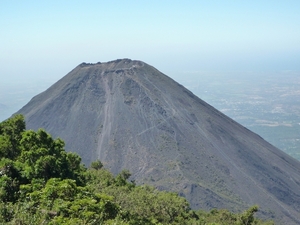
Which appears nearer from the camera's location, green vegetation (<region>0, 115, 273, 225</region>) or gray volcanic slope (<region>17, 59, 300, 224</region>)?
green vegetation (<region>0, 115, 273, 225</region>)

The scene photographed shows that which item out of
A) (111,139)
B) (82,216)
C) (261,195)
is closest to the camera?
(82,216)

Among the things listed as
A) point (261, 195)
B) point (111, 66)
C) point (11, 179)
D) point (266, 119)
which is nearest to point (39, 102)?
point (111, 66)

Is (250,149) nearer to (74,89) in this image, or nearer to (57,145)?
(74,89)

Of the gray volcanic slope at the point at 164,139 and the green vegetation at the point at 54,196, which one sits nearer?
the green vegetation at the point at 54,196
